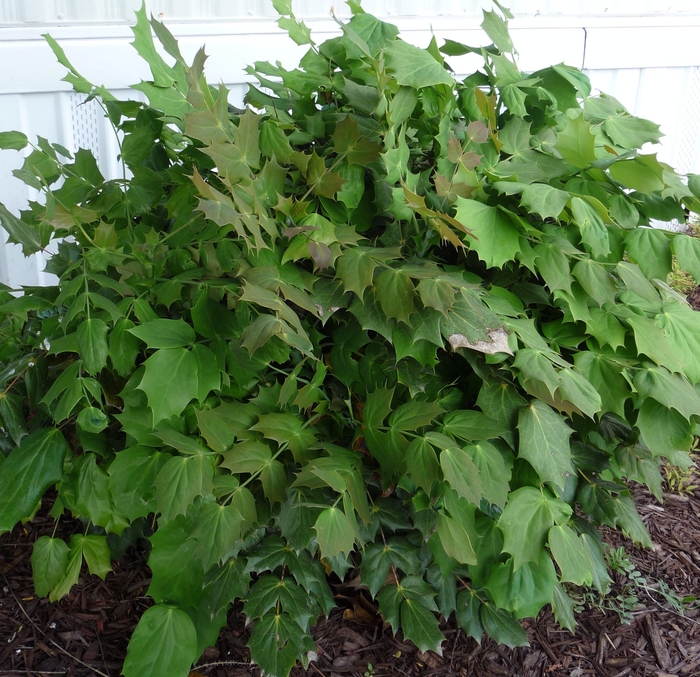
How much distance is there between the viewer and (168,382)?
1.44 m

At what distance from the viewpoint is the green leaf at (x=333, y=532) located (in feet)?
4.51

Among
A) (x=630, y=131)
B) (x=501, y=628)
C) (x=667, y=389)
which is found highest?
(x=630, y=131)

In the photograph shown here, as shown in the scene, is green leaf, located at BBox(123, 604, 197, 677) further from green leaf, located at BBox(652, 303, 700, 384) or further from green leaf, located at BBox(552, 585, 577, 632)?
green leaf, located at BBox(652, 303, 700, 384)

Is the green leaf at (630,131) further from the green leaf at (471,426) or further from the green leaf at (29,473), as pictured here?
the green leaf at (29,473)

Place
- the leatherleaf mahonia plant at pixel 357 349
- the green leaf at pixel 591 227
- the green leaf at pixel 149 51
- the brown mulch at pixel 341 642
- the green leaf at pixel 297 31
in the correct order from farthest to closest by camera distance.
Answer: the brown mulch at pixel 341 642
the green leaf at pixel 297 31
the green leaf at pixel 149 51
the green leaf at pixel 591 227
the leatherleaf mahonia plant at pixel 357 349

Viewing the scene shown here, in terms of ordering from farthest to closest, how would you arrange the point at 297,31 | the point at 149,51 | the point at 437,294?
the point at 297,31 < the point at 149,51 < the point at 437,294

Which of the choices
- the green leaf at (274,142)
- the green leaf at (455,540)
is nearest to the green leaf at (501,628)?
the green leaf at (455,540)

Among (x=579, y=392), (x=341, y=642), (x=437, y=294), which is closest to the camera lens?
(x=437, y=294)

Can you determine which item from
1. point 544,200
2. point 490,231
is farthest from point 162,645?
point 544,200

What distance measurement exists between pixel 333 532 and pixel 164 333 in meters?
0.54

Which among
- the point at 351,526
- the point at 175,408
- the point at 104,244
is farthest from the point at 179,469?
the point at 104,244

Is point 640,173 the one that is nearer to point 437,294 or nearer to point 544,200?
point 544,200

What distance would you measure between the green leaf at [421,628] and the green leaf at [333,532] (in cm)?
46

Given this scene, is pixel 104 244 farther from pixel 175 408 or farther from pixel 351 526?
pixel 351 526
